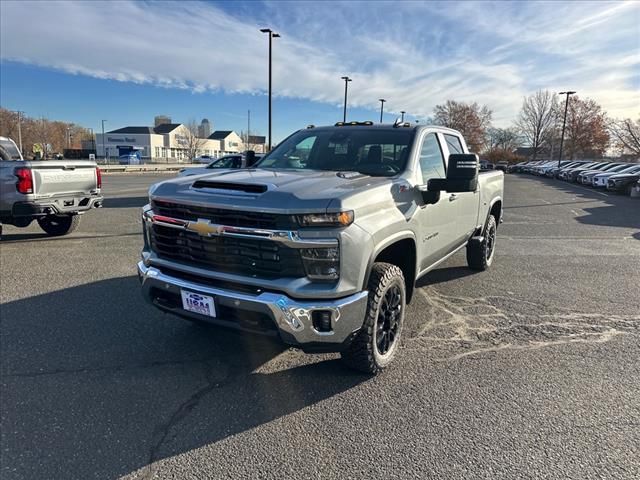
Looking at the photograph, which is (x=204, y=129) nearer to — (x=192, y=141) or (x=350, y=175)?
(x=192, y=141)

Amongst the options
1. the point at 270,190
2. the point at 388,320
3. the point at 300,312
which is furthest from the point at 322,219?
the point at 388,320

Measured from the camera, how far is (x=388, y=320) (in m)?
3.43

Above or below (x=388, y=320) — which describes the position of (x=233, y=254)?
above

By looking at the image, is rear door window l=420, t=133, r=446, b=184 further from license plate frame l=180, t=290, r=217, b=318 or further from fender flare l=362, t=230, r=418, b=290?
license plate frame l=180, t=290, r=217, b=318

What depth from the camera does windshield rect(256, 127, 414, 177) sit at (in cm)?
399

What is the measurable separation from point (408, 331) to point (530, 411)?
1453 mm

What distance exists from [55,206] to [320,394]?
642 centimetres

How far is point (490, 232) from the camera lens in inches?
255

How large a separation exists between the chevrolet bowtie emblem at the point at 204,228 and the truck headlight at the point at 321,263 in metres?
0.61

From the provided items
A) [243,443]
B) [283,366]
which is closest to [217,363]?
[283,366]

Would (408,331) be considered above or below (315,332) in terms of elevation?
below

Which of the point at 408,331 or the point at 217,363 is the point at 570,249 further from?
the point at 217,363

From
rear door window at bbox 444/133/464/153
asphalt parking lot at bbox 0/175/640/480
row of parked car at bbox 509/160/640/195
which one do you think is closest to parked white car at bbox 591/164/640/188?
row of parked car at bbox 509/160/640/195

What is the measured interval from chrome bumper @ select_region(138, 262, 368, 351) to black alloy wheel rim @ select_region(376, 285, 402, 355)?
0.46 metres
